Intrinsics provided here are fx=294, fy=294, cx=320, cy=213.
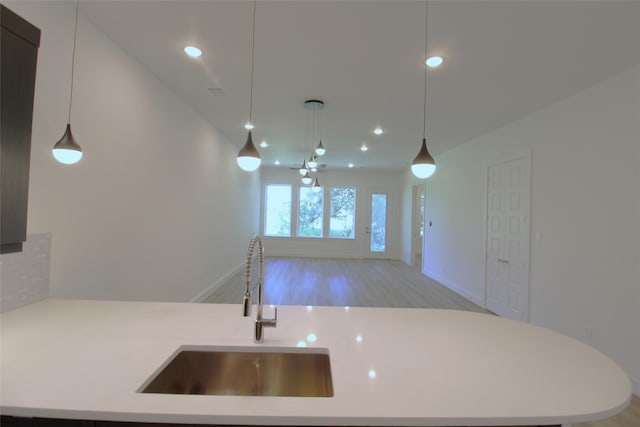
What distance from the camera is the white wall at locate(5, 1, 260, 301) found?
73.5 inches

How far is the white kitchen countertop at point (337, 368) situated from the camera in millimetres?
824

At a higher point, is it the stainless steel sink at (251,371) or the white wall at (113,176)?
the white wall at (113,176)

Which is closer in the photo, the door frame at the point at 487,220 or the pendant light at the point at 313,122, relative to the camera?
the pendant light at the point at 313,122

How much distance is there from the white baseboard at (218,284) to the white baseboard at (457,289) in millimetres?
4360

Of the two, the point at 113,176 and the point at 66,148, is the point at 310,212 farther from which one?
the point at 66,148

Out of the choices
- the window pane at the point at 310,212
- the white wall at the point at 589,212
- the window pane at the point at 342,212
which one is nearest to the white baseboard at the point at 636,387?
the white wall at the point at 589,212

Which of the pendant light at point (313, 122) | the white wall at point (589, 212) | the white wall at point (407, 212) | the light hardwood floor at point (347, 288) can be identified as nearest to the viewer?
the white wall at point (589, 212)

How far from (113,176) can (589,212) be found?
14.7 ft

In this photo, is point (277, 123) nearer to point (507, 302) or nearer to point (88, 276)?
point (88, 276)

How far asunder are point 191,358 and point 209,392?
0.59 ft

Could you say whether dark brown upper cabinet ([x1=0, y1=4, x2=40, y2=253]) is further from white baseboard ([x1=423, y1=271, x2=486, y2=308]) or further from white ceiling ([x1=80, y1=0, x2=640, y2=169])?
white baseboard ([x1=423, y1=271, x2=486, y2=308])

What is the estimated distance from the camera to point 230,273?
19.9 feet

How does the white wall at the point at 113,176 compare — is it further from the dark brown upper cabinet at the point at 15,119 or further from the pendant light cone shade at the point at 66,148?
the dark brown upper cabinet at the point at 15,119

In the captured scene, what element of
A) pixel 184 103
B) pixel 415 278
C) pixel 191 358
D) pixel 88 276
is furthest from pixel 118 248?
pixel 415 278
